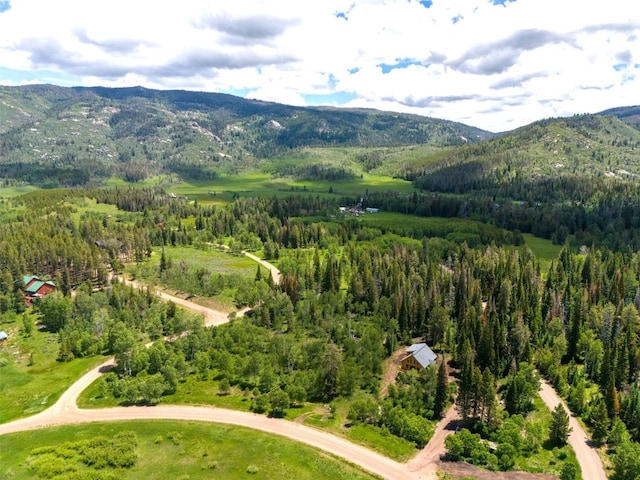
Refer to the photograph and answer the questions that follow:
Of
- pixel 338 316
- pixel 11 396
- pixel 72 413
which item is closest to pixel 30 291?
pixel 11 396

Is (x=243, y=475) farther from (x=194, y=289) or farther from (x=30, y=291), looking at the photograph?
(x=30, y=291)

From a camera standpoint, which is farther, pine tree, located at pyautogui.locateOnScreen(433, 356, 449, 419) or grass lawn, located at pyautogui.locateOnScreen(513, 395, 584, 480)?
pine tree, located at pyautogui.locateOnScreen(433, 356, 449, 419)

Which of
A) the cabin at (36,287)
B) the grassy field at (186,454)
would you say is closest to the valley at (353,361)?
the grassy field at (186,454)

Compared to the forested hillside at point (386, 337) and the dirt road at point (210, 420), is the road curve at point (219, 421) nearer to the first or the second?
the dirt road at point (210, 420)

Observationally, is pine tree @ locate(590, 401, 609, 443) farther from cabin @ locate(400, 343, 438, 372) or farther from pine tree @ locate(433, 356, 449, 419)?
cabin @ locate(400, 343, 438, 372)

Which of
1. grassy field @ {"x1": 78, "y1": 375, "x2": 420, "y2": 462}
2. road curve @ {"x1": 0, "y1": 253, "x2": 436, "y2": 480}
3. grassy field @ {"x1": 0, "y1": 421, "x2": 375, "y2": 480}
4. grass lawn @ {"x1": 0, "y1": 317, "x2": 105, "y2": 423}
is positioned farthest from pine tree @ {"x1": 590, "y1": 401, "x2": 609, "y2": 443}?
grass lawn @ {"x1": 0, "y1": 317, "x2": 105, "y2": 423}
